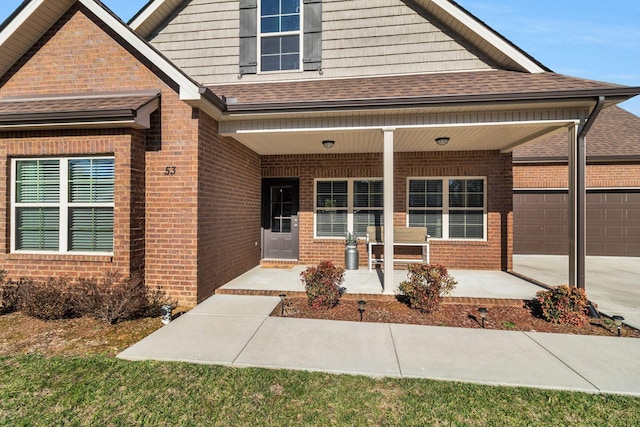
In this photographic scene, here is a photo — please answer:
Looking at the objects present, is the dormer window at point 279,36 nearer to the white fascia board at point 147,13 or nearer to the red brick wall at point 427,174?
the white fascia board at point 147,13

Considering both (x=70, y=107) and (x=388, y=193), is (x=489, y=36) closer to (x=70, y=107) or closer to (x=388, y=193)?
(x=388, y=193)

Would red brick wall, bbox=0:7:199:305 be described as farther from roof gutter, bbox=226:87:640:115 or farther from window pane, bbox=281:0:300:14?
window pane, bbox=281:0:300:14

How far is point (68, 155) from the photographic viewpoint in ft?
16.1

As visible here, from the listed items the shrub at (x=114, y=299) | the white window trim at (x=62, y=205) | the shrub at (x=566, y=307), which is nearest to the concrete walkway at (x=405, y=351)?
the shrub at (x=566, y=307)

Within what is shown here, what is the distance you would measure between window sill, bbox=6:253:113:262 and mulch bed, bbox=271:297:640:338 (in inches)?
115

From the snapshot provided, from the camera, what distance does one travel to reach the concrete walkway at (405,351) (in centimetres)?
298

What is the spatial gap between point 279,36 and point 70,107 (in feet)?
15.5

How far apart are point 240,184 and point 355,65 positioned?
3913mm

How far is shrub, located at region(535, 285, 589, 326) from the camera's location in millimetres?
4277

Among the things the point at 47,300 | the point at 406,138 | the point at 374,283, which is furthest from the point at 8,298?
the point at 406,138

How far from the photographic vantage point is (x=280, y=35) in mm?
7262

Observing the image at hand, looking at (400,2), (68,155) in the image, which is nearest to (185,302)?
(68,155)

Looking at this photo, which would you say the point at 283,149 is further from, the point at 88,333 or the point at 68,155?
the point at 88,333

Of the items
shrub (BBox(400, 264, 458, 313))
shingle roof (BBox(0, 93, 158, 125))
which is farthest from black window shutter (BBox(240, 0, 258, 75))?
shrub (BBox(400, 264, 458, 313))
